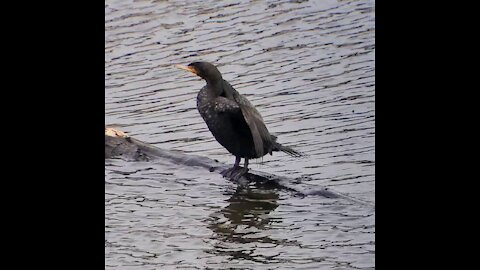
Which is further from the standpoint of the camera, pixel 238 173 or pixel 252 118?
pixel 238 173

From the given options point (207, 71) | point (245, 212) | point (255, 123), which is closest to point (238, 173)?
point (245, 212)

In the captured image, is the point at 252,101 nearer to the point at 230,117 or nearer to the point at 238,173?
the point at 230,117

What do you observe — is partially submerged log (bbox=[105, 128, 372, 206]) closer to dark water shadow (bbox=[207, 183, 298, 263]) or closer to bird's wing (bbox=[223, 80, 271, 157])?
dark water shadow (bbox=[207, 183, 298, 263])

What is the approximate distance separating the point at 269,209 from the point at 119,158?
66cm

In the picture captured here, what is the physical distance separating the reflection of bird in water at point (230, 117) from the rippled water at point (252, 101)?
84mm

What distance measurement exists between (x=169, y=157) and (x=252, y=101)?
423 mm

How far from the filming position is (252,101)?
170 inches

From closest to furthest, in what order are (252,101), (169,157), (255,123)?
(255,123)
(252,101)
(169,157)

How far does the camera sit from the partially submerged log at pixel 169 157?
14.3ft

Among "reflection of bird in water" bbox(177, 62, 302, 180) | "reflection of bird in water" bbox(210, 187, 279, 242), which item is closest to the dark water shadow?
"reflection of bird in water" bbox(210, 187, 279, 242)

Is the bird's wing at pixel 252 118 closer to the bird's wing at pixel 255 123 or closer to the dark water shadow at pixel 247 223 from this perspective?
the bird's wing at pixel 255 123
